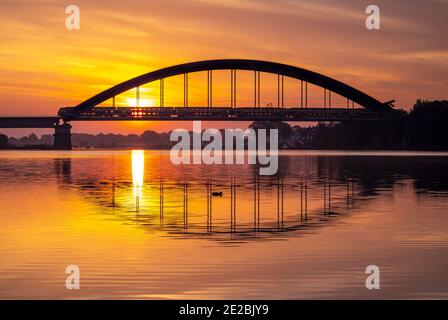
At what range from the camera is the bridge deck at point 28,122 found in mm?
185875

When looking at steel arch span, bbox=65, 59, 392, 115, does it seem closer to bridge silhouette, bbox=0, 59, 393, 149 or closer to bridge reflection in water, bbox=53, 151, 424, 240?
bridge silhouette, bbox=0, 59, 393, 149

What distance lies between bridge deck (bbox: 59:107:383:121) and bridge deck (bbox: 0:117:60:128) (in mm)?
22272

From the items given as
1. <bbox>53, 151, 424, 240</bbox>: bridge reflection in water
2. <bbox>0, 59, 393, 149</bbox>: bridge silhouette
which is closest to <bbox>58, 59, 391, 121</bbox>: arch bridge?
<bbox>0, 59, 393, 149</bbox>: bridge silhouette

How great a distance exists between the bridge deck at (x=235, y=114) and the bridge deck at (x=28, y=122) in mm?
22272

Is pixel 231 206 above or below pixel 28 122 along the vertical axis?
below

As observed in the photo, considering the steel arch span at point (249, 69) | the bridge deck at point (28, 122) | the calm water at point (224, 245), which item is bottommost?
the calm water at point (224, 245)

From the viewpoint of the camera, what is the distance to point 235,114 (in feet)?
545

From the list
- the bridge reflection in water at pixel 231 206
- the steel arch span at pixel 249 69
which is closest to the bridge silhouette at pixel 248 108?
the steel arch span at pixel 249 69

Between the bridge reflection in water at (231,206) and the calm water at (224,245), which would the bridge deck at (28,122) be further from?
the calm water at (224,245)

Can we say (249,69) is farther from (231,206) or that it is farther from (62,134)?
(231,206)

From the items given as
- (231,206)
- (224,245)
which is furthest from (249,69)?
(224,245)

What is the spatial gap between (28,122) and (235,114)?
51429 mm

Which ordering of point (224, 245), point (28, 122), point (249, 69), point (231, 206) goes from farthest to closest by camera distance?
point (28, 122), point (249, 69), point (231, 206), point (224, 245)
